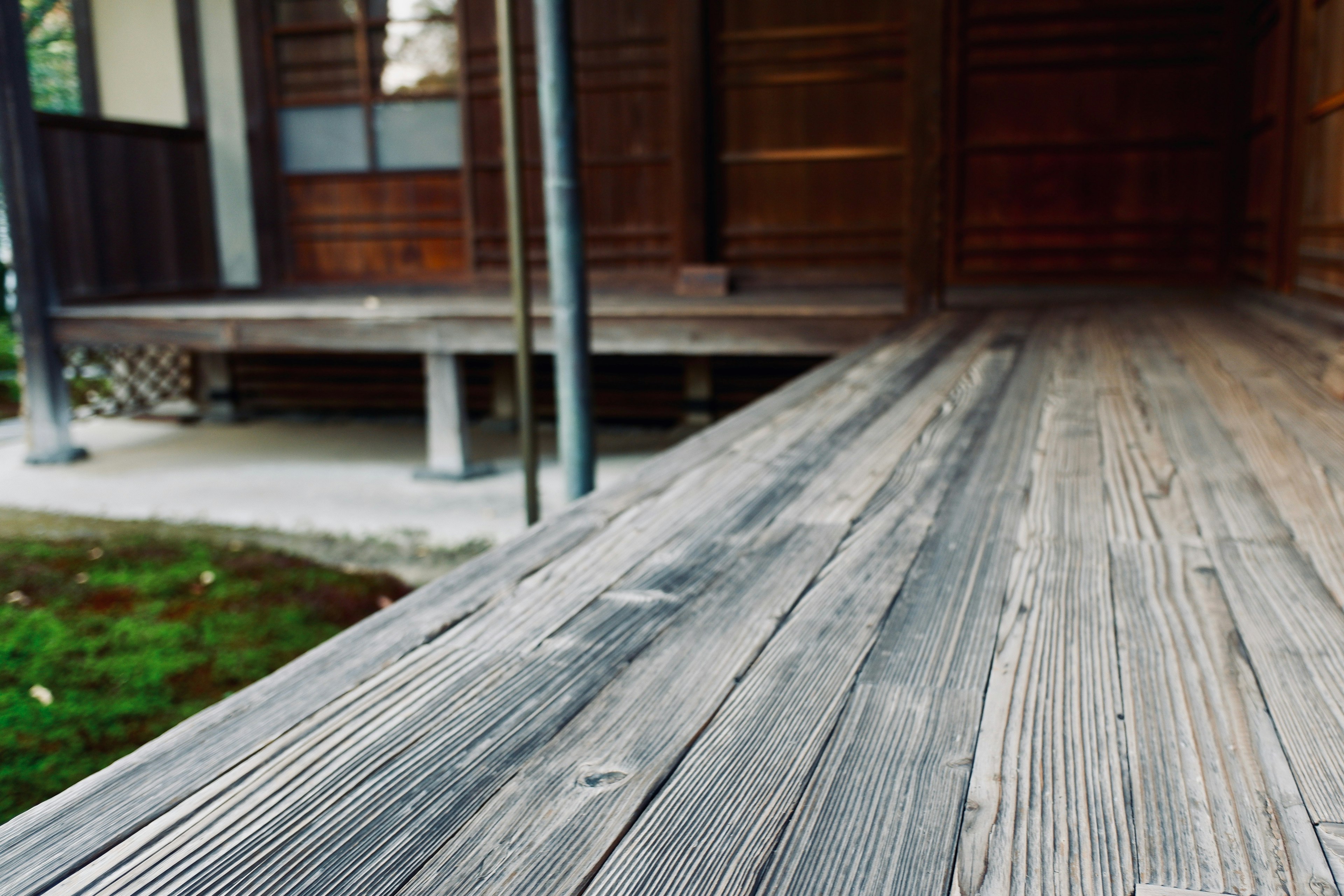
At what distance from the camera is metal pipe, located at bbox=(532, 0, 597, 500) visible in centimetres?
240

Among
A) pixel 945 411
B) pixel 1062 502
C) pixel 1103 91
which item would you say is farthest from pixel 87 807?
pixel 1103 91

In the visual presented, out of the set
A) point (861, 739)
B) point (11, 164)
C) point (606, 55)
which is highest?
point (606, 55)

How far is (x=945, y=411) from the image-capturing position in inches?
91.4

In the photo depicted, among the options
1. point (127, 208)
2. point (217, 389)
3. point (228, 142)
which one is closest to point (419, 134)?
point (228, 142)

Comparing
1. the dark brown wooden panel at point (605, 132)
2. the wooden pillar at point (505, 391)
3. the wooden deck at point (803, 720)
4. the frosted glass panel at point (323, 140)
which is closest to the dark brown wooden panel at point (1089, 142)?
the dark brown wooden panel at point (605, 132)

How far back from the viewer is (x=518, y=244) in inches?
93.3

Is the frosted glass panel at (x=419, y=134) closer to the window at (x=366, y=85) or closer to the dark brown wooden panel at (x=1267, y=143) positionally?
the window at (x=366, y=85)

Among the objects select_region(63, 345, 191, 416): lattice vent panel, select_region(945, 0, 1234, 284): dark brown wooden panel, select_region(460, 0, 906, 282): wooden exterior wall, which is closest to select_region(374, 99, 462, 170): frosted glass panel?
select_region(460, 0, 906, 282): wooden exterior wall

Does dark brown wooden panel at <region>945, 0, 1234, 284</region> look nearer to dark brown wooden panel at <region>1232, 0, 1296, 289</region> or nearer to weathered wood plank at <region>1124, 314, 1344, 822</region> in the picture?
dark brown wooden panel at <region>1232, 0, 1296, 289</region>

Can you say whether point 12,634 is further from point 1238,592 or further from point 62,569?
point 1238,592

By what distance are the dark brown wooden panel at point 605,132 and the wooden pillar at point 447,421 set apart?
46.8 inches

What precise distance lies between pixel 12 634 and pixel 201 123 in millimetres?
4859

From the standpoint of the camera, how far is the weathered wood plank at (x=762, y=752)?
704mm

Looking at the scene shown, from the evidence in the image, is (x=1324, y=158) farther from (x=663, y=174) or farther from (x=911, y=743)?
(x=911, y=743)
